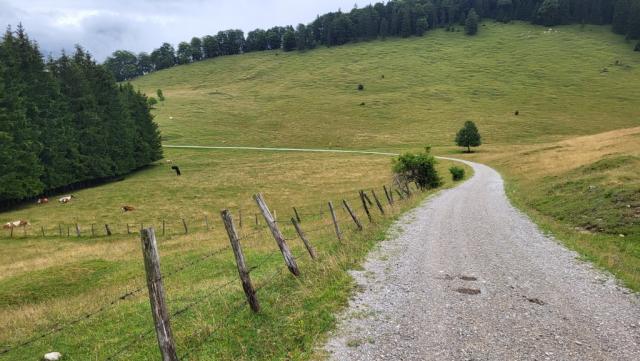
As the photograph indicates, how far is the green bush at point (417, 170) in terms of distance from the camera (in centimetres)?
4266

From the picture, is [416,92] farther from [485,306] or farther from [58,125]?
[485,306]

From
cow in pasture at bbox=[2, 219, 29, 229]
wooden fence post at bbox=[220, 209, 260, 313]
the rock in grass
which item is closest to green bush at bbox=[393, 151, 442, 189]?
wooden fence post at bbox=[220, 209, 260, 313]

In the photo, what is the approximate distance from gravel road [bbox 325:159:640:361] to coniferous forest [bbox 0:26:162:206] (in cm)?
5517

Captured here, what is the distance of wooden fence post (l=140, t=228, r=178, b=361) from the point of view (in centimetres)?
669

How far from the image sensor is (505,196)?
106 ft

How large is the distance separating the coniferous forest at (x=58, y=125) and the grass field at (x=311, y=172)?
15.8 ft

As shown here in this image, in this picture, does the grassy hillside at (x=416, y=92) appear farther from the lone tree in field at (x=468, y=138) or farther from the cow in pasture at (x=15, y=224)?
the cow in pasture at (x=15, y=224)

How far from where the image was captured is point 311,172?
216ft

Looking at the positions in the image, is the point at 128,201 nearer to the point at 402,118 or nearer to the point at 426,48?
the point at 402,118

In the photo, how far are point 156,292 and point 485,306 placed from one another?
28.2 ft

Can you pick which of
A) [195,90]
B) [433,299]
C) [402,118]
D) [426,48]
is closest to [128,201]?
[433,299]

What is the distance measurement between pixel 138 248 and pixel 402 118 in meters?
98.0

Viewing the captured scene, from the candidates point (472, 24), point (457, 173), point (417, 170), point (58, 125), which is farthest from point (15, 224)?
point (472, 24)

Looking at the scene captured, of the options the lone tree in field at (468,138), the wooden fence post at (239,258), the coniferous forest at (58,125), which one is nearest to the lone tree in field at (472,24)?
the lone tree in field at (468,138)
